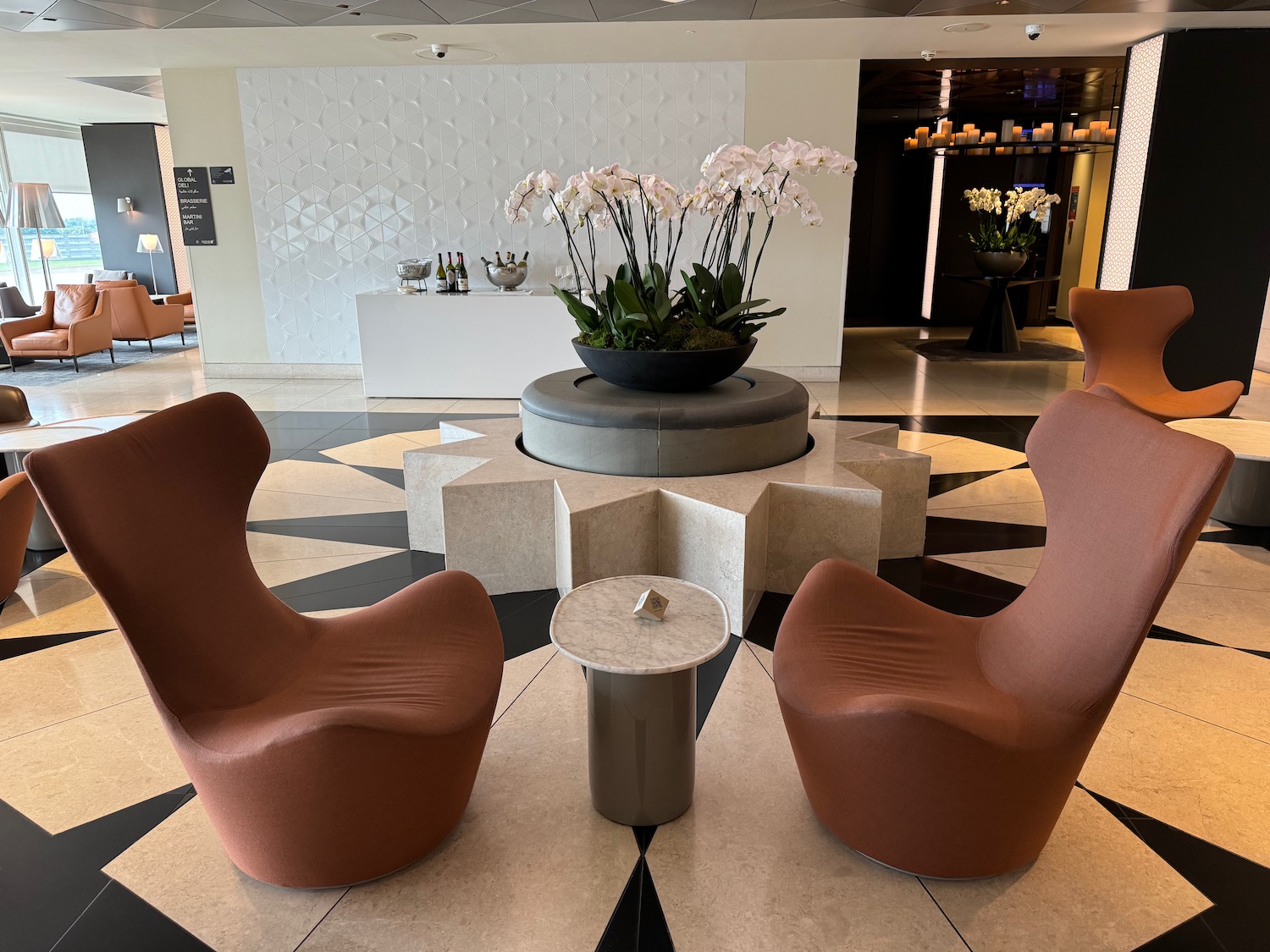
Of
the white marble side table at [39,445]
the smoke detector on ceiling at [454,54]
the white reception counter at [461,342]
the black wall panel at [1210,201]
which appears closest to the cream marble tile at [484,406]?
the white reception counter at [461,342]

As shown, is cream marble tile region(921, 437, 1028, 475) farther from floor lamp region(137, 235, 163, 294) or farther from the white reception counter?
floor lamp region(137, 235, 163, 294)

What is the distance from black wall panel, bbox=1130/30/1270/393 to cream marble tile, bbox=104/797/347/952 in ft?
25.5

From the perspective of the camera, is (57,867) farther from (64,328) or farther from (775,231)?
(64,328)

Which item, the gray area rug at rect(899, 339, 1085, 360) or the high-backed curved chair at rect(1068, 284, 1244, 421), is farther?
the gray area rug at rect(899, 339, 1085, 360)

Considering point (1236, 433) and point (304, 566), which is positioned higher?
point (1236, 433)

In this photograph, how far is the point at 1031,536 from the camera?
170 inches

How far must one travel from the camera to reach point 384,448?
239 inches

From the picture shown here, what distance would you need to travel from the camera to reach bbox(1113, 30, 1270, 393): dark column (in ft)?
22.5

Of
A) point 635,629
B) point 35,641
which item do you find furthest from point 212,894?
point 35,641

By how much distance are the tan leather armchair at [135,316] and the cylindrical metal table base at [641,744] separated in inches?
420

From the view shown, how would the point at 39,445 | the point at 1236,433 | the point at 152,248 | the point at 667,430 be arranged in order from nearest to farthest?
the point at 667,430 < the point at 39,445 < the point at 1236,433 < the point at 152,248

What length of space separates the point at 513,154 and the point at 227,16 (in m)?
2.68

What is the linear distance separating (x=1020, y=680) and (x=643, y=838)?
1019 millimetres

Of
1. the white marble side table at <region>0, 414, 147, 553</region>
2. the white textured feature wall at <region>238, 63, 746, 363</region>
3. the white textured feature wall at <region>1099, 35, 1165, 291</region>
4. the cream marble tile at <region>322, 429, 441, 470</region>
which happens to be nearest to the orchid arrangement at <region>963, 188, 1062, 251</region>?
the white textured feature wall at <region>1099, 35, 1165, 291</region>
